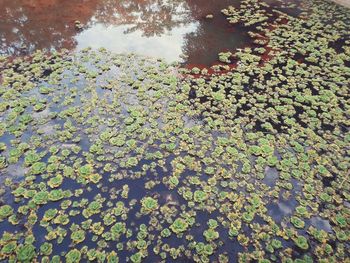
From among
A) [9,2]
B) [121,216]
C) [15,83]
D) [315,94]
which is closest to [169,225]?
[121,216]

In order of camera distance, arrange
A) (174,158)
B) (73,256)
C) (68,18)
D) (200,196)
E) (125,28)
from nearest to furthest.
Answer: (73,256) < (200,196) < (174,158) < (125,28) < (68,18)

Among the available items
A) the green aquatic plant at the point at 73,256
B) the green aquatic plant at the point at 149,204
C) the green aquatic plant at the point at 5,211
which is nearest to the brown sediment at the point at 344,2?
the green aquatic plant at the point at 149,204

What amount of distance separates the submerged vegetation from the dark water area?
3.74 feet

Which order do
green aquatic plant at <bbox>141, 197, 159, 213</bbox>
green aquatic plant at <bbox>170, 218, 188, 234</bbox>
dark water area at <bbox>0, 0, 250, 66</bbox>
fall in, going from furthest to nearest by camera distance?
dark water area at <bbox>0, 0, 250, 66</bbox>, green aquatic plant at <bbox>141, 197, 159, 213</bbox>, green aquatic plant at <bbox>170, 218, 188, 234</bbox>

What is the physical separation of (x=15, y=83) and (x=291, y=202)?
34.9 feet

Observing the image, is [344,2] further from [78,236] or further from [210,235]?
[78,236]

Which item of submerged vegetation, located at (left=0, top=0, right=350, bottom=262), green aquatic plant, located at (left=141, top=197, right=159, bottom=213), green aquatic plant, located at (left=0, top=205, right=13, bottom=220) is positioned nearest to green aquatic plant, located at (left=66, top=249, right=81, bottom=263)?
submerged vegetation, located at (left=0, top=0, right=350, bottom=262)

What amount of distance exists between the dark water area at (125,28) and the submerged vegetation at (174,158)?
1.14m

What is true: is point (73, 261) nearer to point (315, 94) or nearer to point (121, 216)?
point (121, 216)

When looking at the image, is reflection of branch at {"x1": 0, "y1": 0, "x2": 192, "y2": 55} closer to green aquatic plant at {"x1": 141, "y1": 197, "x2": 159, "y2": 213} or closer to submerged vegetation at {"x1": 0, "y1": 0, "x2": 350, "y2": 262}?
submerged vegetation at {"x1": 0, "y1": 0, "x2": 350, "y2": 262}

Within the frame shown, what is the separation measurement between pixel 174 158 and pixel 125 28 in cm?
1019

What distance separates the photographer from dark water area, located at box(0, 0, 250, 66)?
14.4m

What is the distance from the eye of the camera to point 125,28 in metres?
16.4

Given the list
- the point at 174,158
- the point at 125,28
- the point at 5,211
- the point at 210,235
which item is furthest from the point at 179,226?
the point at 125,28
